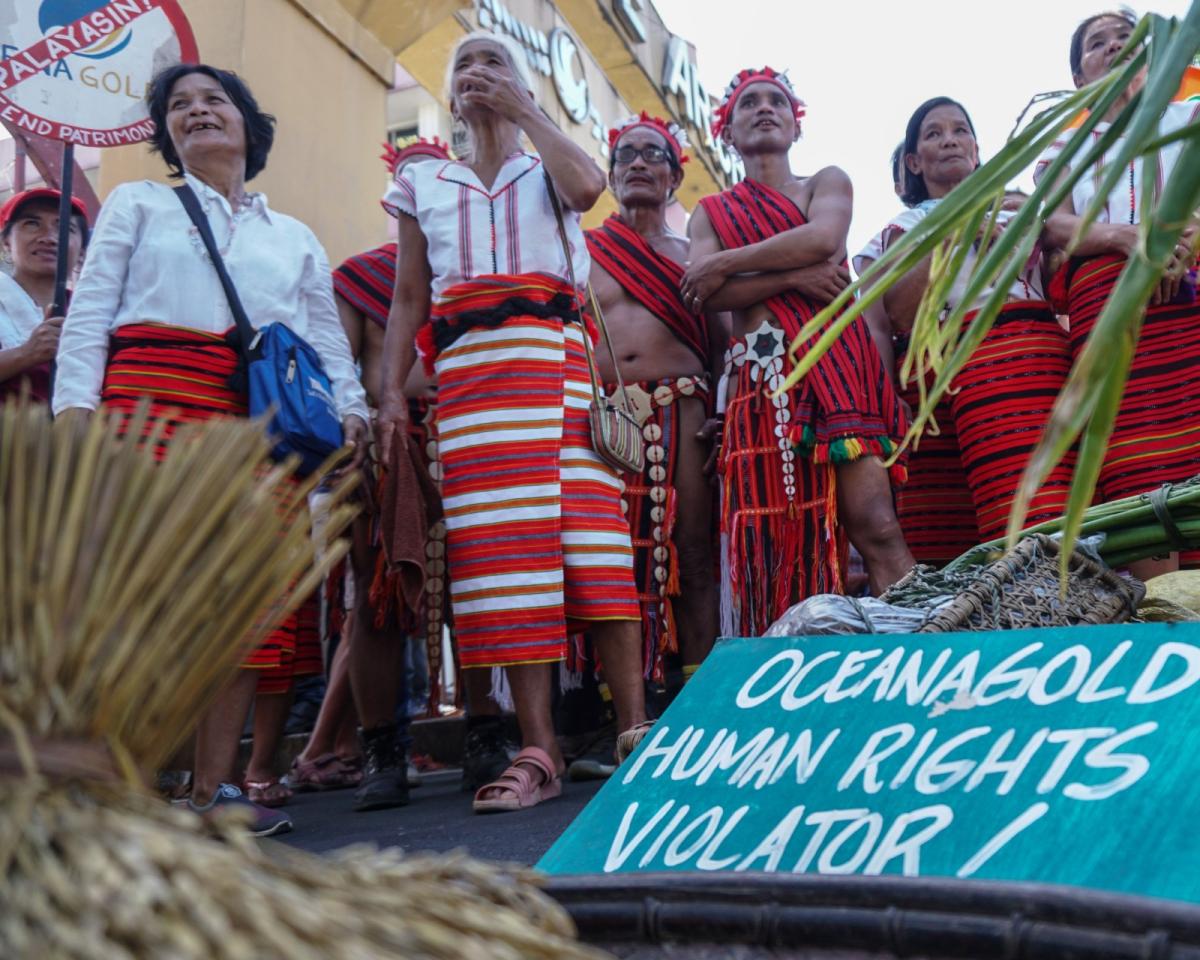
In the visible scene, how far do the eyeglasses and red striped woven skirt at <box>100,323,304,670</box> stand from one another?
66.3 inches

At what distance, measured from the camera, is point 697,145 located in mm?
12219

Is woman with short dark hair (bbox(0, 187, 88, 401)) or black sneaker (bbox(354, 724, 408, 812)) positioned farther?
woman with short dark hair (bbox(0, 187, 88, 401))

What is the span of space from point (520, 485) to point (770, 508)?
754mm

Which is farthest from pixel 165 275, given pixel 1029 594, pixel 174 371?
pixel 1029 594

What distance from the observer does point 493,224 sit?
301 cm

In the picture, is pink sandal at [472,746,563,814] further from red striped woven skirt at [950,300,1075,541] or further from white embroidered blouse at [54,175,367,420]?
red striped woven skirt at [950,300,1075,541]

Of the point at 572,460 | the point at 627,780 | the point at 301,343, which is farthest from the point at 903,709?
the point at 301,343

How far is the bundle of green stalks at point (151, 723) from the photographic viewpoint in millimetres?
502

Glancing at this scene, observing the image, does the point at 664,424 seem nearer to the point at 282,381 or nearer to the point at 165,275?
the point at 282,381

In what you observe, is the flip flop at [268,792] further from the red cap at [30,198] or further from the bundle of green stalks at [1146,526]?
the bundle of green stalks at [1146,526]

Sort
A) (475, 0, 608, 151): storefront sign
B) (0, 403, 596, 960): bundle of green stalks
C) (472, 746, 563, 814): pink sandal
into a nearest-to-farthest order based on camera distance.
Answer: (0, 403, 596, 960): bundle of green stalks
(472, 746, 563, 814): pink sandal
(475, 0, 608, 151): storefront sign

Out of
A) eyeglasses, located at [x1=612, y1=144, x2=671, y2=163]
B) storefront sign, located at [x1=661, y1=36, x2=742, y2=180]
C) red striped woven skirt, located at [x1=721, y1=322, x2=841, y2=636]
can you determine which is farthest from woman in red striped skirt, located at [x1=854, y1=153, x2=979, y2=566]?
storefront sign, located at [x1=661, y1=36, x2=742, y2=180]

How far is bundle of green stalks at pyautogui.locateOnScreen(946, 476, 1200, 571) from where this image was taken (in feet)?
5.25

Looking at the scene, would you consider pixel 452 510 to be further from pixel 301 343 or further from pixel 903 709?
pixel 903 709
